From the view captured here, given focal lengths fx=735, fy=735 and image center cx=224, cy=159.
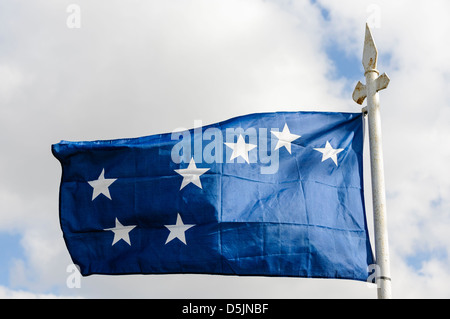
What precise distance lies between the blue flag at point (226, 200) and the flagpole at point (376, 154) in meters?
0.62

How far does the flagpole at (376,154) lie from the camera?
14.6m

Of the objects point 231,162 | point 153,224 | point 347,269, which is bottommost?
point 347,269

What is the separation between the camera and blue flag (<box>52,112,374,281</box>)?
15.3m

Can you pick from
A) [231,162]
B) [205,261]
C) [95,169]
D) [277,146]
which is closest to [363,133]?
[277,146]

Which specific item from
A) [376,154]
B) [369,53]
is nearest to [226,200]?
[376,154]

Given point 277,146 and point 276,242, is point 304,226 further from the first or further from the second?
point 277,146

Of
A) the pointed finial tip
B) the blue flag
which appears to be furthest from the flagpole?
the blue flag

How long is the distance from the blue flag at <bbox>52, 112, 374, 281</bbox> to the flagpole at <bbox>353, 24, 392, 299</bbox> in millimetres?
620

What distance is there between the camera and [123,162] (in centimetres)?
1686

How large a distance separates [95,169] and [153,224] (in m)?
2.13

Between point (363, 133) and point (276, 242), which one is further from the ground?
point (363, 133)

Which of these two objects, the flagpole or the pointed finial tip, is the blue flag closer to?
the flagpole

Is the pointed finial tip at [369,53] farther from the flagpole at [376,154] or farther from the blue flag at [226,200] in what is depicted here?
the blue flag at [226,200]

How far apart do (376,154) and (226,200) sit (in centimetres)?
333
